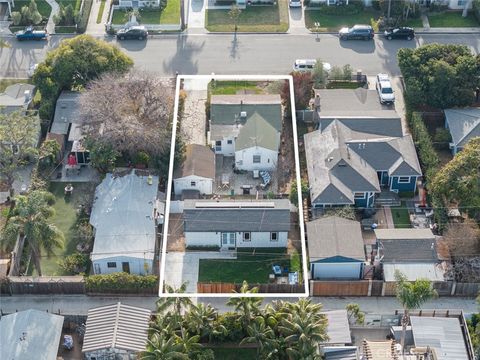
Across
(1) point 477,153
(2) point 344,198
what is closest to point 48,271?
(2) point 344,198

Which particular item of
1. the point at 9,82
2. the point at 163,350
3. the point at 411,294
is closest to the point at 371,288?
the point at 411,294

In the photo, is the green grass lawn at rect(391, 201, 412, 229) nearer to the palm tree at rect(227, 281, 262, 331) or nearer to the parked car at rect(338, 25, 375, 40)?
the palm tree at rect(227, 281, 262, 331)

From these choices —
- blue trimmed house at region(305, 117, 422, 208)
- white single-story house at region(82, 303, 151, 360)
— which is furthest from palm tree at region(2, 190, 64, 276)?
blue trimmed house at region(305, 117, 422, 208)

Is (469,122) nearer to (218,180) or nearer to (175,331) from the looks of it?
(218,180)

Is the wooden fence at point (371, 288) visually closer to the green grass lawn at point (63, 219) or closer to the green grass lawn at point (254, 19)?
the green grass lawn at point (63, 219)

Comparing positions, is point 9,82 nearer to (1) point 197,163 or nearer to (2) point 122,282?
(1) point 197,163

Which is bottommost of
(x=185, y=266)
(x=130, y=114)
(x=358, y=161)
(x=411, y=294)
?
(x=411, y=294)

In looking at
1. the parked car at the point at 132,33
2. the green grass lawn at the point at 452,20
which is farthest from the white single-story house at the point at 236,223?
the green grass lawn at the point at 452,20
